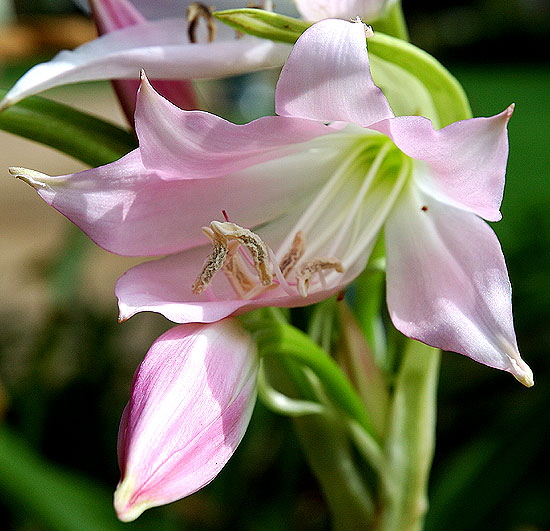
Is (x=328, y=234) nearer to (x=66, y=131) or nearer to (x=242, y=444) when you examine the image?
(x=66, y=131)

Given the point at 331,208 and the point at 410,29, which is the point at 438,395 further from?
the point at 410,29

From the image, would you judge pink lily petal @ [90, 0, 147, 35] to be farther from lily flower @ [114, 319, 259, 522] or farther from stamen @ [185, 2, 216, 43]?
lily flower @ [114, 319, 259, 522]

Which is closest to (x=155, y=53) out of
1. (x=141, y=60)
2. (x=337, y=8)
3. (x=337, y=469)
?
(x=141, y=60)

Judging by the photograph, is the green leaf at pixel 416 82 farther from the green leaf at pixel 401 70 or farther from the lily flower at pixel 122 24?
the lily flower at pixel 122 24

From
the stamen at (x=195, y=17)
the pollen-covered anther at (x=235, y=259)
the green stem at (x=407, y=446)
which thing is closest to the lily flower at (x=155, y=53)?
the stamen at (x=195, y=17)

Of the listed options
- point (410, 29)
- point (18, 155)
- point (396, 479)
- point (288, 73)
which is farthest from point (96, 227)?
point (410, 29)
